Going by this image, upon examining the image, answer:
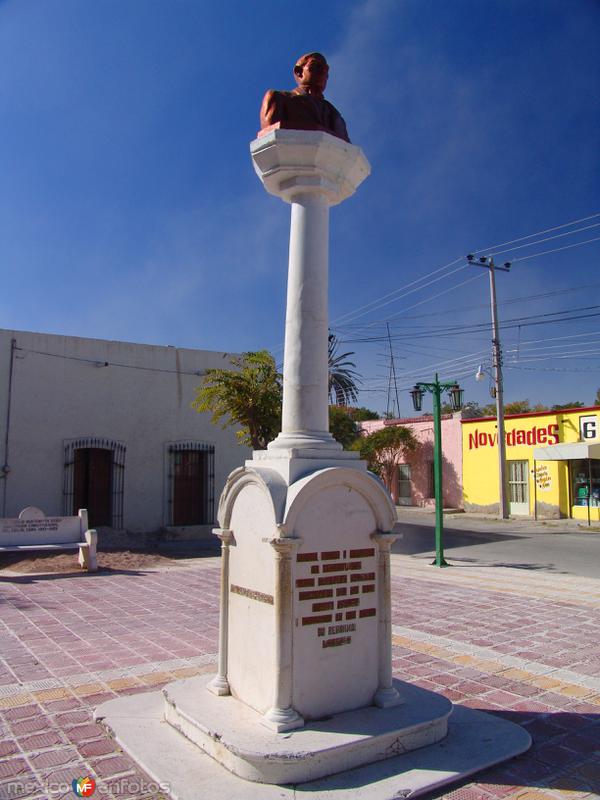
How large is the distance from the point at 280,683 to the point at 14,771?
1.52 m

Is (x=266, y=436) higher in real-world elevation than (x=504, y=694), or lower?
higher

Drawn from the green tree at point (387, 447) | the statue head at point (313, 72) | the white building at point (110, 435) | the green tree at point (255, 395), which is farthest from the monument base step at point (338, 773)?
the green tree at point (387, 447)

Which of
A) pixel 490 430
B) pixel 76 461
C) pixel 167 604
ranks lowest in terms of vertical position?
pixel 167 604

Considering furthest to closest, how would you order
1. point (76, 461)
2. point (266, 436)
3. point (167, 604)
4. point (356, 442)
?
point (356, 442) → point (76, 461) → point (266, 436) → point (167, 604)

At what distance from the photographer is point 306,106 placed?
4699 mm

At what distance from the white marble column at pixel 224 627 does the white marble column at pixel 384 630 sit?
3.33ft

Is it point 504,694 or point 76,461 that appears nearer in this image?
point 504,694

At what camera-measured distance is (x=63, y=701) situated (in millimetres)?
4676

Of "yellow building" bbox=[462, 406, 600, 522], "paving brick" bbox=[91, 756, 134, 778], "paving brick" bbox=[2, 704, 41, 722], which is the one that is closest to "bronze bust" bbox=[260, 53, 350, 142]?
"paving brick" bbox=[91, 756, 134, 778]

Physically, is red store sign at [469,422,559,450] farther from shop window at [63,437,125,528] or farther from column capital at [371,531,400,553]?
column capital at [371,531,400,553]

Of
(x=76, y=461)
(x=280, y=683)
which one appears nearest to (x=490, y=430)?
(x=76, y=461)

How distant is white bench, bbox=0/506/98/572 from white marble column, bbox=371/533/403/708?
793 cm

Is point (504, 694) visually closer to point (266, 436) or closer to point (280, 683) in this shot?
point (280, 683)

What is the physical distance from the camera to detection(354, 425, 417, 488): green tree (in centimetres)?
2930
